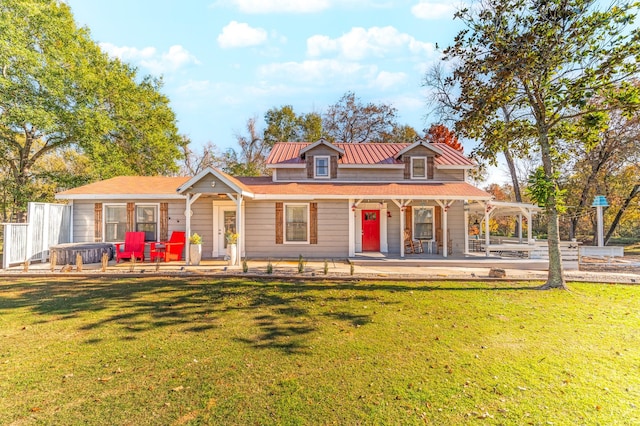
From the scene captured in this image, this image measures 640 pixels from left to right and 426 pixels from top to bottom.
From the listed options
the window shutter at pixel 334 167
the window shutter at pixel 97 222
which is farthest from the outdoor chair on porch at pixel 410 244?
Answer: the window shutter at pixel 97 222

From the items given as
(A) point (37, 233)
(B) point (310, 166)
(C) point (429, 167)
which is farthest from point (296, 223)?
(A) point (37, 233)

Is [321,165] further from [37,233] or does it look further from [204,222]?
[37,233]

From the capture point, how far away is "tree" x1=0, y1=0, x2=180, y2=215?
53.2 ft

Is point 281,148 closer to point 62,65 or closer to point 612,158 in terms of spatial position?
point 62,65

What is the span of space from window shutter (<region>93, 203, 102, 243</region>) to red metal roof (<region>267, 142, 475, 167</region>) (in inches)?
304

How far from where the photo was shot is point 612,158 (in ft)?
65.1

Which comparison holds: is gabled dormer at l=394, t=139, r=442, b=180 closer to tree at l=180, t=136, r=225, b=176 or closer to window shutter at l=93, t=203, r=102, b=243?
window shutter at l=93, t=203, r=102, b=243

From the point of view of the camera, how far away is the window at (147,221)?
43.3 ft

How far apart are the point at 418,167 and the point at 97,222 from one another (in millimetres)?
15241

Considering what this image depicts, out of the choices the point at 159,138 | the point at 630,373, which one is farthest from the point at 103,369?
the point at 159,138

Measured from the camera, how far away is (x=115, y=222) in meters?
13.2

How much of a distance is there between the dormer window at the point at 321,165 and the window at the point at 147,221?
7643 millimetres

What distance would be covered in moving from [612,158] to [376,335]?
24.3 metres

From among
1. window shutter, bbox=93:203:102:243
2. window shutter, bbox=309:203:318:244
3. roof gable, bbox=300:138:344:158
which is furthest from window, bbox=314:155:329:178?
window shutter, bbox=93:203:102:243
